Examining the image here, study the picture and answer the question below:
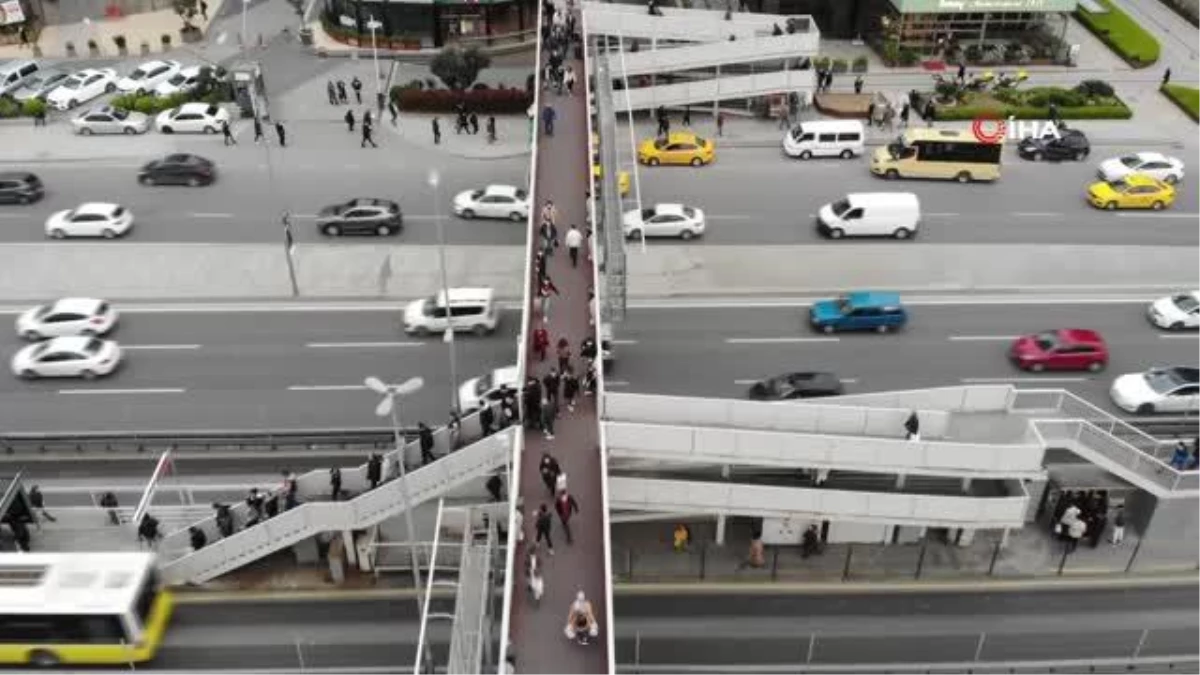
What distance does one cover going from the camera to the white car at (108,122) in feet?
192

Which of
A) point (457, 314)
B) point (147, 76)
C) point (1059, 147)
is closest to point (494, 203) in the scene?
point (457, 314)

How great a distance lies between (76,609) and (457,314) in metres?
18.1

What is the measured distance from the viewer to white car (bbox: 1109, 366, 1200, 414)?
38688 millimetres

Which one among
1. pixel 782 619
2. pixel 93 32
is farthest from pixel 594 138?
pixel 93 32

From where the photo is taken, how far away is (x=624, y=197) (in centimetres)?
5097

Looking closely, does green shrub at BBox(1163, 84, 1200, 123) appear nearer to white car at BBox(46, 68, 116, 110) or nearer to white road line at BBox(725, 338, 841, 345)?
white road line at BBox(725, 338, 841, 345)

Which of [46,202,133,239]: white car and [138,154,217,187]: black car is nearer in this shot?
[46,202,133,239]: white car

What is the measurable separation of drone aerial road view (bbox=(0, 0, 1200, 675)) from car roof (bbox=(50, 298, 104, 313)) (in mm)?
610

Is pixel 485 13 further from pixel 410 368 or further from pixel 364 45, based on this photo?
pixel 410 368

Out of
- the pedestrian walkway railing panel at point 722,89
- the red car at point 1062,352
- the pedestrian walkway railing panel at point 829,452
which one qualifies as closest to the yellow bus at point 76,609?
the pedestrian walkway railing panel at point 829,452

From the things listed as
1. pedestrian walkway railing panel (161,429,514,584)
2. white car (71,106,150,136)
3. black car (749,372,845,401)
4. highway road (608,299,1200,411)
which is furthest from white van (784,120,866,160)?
white car (71,106,150,136)

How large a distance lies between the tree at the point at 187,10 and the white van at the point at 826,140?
38.9 meters

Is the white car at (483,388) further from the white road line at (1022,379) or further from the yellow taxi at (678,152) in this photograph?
the yellow taxi at (678,152)

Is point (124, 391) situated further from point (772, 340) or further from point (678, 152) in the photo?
point (678, 152)
